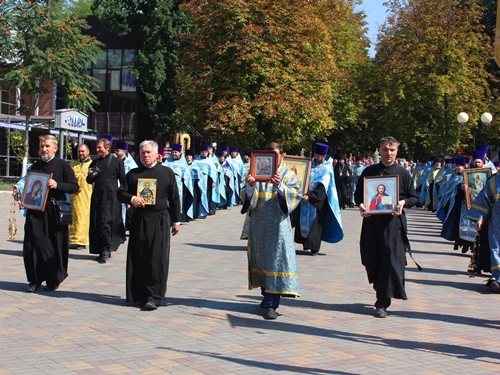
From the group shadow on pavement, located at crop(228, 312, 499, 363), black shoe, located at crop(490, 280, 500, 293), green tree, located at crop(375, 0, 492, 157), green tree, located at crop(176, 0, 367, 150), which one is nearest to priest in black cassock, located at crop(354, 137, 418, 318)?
shadow on pavement, located at crop(228, 312, 499, 363)

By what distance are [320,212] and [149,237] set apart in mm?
5868

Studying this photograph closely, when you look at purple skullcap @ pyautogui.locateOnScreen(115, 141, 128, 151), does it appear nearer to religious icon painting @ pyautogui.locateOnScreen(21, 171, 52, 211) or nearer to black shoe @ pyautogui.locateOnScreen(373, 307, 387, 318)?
religious icon painting @ pyautogui.locateOnScreen(21, 171, 52, 211)

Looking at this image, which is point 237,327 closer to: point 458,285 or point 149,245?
point 149,245

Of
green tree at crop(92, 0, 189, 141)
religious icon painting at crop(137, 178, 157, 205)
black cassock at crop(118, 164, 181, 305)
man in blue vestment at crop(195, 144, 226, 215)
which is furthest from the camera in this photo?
green tree at crop(92, 0, 189, 141)

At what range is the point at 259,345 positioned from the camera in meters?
6.91

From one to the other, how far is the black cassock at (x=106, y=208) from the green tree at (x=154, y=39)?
2949cm

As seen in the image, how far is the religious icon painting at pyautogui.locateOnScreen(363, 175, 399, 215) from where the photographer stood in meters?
8.40

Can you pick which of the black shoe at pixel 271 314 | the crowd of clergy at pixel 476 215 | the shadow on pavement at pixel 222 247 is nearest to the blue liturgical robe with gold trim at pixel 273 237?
the black shoe at pixel 271 314

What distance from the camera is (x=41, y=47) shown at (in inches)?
1259

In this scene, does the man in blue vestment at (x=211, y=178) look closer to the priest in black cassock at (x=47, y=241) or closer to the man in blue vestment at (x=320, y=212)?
the man in blue vestment at (x=320, y=212)

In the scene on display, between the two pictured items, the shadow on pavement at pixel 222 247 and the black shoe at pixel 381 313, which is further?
the shadow on pavement at pixel 222 247

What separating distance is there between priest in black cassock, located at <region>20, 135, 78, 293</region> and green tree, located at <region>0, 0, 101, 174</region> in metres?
22.4

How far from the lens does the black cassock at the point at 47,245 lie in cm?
931

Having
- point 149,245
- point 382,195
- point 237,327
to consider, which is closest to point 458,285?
point 382,195
